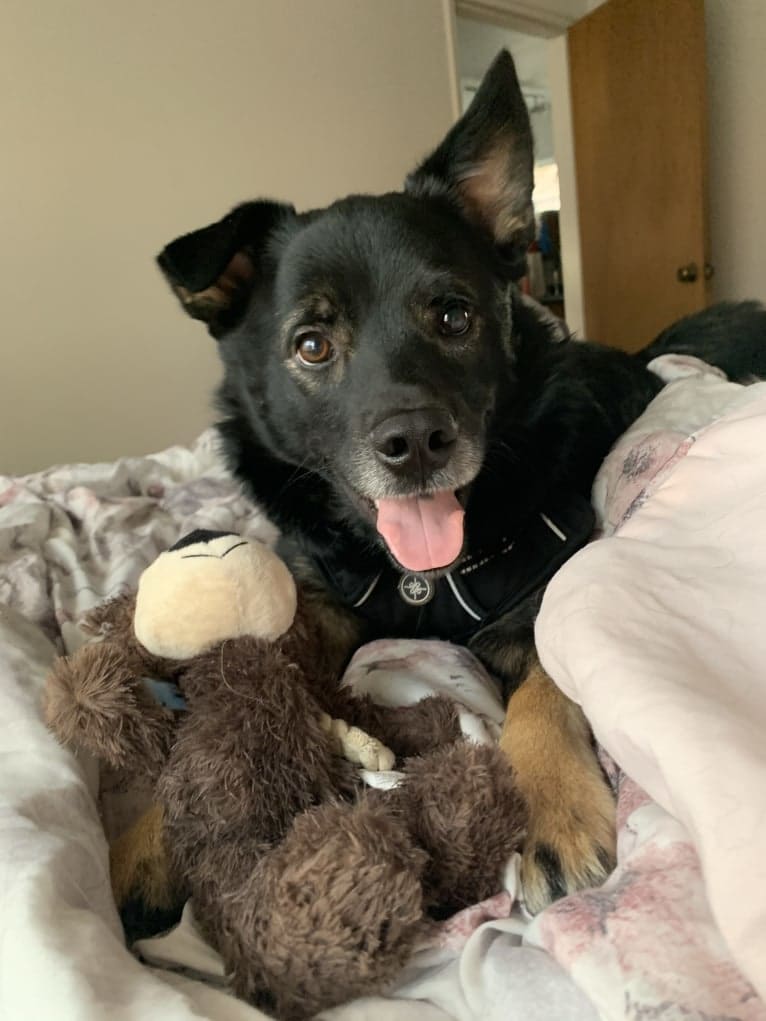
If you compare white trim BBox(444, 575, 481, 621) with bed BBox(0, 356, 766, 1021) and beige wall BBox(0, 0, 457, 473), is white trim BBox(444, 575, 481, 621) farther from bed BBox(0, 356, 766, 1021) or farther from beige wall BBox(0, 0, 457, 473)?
beige wall BBox(0, 0, 457, 473)

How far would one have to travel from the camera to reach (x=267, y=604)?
2.82 ft

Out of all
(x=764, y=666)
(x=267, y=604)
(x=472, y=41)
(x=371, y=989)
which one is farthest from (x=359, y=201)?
(x=472, y=41)

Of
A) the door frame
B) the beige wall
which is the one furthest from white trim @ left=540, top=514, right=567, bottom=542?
the door frame

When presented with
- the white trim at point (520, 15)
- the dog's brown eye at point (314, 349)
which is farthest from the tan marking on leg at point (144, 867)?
the white trim at point (520, 15)

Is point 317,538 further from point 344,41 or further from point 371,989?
point 344,41

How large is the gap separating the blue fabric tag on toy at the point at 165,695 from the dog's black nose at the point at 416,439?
44 cm

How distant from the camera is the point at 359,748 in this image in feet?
2.80

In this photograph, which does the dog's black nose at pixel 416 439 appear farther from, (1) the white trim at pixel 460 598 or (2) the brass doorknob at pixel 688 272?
(2) the brass doorknob at pixel 688 272

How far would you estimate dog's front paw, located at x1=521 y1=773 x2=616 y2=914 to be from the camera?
29.8 inches

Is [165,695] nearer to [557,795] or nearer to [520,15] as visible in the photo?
[557,795]

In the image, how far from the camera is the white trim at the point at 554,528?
1.27 m

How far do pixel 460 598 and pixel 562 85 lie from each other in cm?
457

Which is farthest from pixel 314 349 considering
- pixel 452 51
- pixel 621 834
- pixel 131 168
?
pixel 452 51

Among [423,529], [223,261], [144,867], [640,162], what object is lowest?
[144,867]
